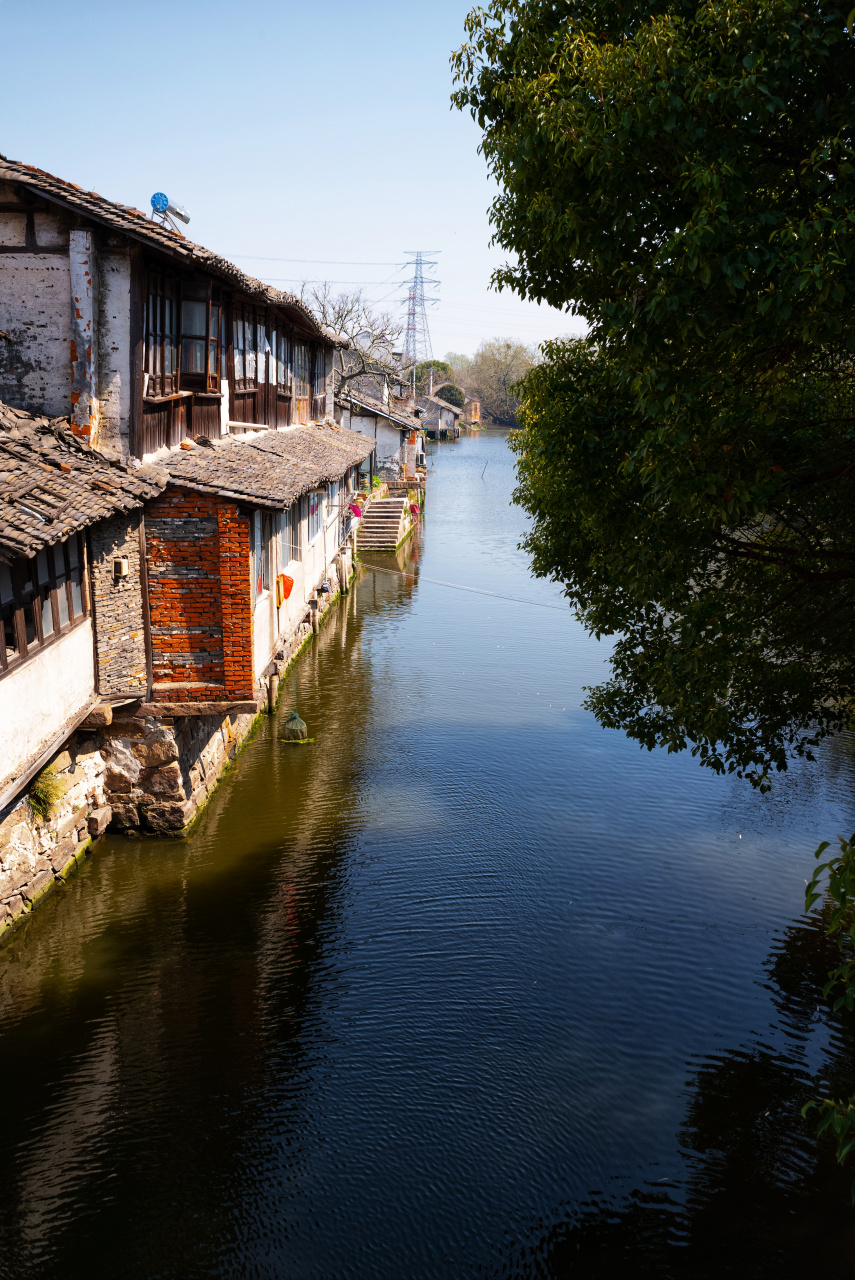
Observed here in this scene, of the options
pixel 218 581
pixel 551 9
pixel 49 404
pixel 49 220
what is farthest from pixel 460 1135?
pixel 49 220

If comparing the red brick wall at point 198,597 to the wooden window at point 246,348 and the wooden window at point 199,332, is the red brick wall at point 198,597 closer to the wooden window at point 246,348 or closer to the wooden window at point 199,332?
the wooden window at point 199,332

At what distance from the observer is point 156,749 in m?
14.3

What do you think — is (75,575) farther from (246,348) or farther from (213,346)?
(246,348)

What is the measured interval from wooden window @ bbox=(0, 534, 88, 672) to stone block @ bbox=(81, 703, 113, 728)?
4.67 feet

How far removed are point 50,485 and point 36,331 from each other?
338cm

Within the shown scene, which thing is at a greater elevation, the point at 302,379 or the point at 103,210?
the point at 103,210

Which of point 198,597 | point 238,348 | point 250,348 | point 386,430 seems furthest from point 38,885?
point 386,430

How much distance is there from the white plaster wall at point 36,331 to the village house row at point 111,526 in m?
0.02

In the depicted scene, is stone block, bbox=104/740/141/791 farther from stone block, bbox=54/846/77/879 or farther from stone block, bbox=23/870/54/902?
stone block, bbox=23/870/54/902

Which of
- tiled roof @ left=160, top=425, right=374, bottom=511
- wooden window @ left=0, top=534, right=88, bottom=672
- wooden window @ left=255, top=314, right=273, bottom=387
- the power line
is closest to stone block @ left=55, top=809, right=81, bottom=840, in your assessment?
wooden window @ left=0, top=534, right=88, bottom=672

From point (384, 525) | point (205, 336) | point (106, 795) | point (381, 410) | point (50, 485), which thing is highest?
point (381, 410)

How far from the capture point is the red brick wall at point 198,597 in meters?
13.7

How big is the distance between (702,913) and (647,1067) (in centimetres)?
371

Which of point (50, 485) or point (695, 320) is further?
point (50, 485)
